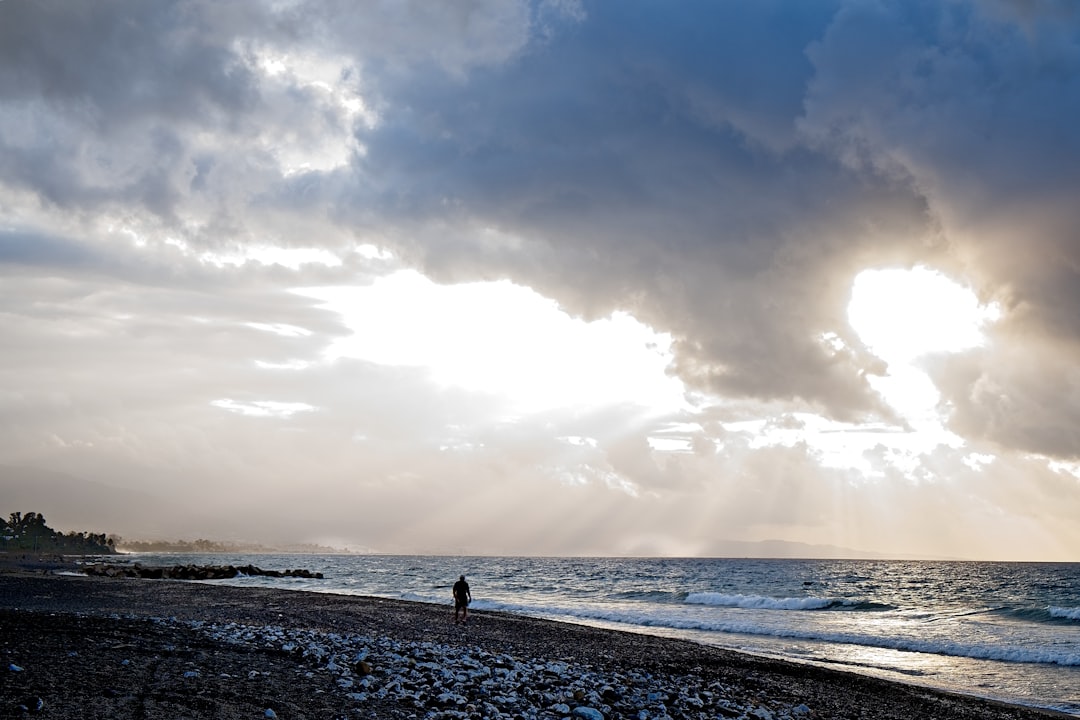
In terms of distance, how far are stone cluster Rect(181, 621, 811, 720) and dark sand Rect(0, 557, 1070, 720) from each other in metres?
0.29

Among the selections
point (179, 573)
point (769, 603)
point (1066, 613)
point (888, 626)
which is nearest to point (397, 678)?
point (888, 626)

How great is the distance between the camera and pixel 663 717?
14391 millimetres

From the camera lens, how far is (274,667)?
15.7 meters

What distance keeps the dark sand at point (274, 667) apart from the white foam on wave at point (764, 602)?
1471 inches

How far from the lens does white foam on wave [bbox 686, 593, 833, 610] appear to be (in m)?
67.2

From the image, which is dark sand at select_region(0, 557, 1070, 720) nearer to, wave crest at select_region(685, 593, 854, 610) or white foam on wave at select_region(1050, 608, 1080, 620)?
wave crest at select_region(685, 593, 854, 610)

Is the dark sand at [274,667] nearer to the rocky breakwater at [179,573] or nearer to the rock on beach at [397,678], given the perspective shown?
the rock on beach at [397,678]

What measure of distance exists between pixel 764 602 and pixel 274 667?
63.4 m

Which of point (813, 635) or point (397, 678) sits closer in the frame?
point (397, 678)

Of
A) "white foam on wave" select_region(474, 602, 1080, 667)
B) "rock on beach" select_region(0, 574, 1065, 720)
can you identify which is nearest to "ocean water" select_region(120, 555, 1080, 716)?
"white foam on wave" select_region(474, 602, 1080, 667)

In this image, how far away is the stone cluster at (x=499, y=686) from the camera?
13.8 meters

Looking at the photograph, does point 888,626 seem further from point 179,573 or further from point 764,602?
point 179,573

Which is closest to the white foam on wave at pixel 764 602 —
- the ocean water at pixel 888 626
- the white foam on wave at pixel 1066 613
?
the ocean water at pixel 888 626

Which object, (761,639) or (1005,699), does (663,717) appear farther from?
(761,639)
